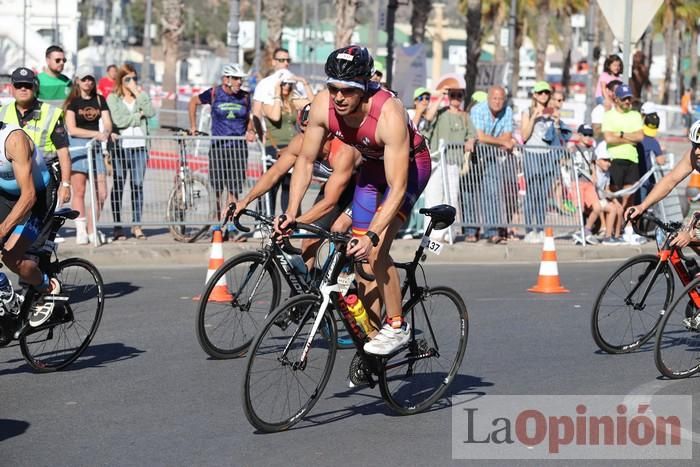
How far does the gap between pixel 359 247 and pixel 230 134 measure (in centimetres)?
904

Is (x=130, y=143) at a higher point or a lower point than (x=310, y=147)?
lower

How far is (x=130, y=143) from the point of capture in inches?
587

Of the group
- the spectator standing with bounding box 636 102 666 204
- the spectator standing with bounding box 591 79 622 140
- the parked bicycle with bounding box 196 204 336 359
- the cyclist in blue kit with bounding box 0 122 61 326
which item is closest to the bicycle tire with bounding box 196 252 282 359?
the parked bicycle with bounding box 196 204 336 359

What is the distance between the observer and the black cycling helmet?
7.02m

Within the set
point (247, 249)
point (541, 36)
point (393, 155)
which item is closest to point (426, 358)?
point (393, 155)

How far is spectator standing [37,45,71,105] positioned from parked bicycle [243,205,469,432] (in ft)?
25.7

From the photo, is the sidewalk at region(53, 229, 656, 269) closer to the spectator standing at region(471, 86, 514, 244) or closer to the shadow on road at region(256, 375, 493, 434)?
the spectator standing at region(471, 86, 514, 244)

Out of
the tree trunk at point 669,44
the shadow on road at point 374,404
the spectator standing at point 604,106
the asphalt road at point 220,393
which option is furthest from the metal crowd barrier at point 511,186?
the tree trunk at point 669,44

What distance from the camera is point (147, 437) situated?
704 centimetres

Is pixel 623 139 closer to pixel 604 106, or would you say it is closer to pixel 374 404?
pixel 604 106

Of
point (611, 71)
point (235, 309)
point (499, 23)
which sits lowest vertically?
point (235, 309)

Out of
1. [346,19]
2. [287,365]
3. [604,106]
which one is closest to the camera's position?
[287,365]

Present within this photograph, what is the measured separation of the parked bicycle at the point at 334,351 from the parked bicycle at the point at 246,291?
114 cm

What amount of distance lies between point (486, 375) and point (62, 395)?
9.21 ft
